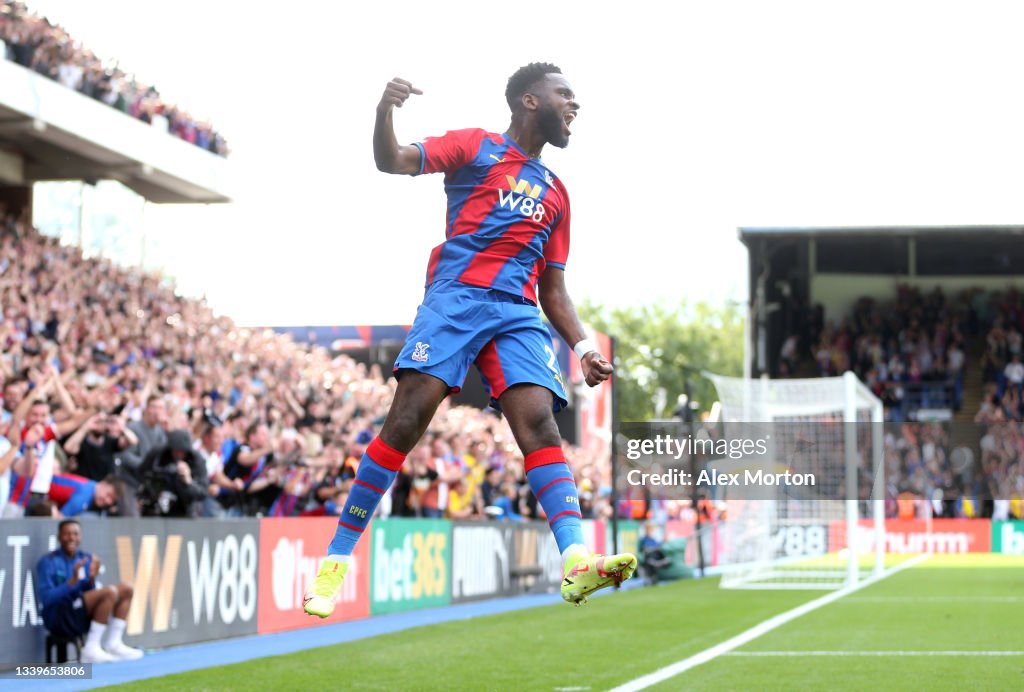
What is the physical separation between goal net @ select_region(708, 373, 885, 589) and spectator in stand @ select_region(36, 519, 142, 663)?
1023 centimetres

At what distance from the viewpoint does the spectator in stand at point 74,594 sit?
1033cm

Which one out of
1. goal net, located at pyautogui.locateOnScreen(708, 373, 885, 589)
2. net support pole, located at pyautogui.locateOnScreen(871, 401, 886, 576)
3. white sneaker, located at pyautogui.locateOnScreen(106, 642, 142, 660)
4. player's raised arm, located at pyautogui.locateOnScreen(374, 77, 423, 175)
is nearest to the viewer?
player's raised arm, located at pyautogui.locateOnScreen(374, 77, 423, 175)

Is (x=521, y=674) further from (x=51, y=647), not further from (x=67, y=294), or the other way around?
(x=67, y=294)

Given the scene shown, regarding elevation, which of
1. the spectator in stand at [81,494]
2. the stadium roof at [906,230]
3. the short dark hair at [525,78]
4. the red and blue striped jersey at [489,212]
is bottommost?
the spectator in stand at [81,494]

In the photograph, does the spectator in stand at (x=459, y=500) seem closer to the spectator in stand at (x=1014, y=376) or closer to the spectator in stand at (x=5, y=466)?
the spectator in stand at (x=5, y=466)

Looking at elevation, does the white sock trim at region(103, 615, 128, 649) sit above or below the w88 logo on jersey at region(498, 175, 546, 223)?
below

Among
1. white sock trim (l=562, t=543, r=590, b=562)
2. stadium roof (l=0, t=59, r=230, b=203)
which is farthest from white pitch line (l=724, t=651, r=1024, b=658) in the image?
stadium roof (l=0, t=59, r=230, b=203)

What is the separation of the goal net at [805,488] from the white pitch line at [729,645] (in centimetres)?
169

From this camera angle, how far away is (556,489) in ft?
19.5

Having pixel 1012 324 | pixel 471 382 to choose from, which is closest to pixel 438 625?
pixel 471 382

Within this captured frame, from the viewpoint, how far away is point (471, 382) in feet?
122

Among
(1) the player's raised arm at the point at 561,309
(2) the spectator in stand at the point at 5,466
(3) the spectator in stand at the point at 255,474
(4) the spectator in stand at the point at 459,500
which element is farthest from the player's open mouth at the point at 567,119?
(4) the spectator in stand at the point at 459,500

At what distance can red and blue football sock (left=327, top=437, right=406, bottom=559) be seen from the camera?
5988mm

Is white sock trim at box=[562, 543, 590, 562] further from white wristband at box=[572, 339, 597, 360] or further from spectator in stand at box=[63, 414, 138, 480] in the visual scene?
spectator in stand at box=[63, 414, 138, 480]
